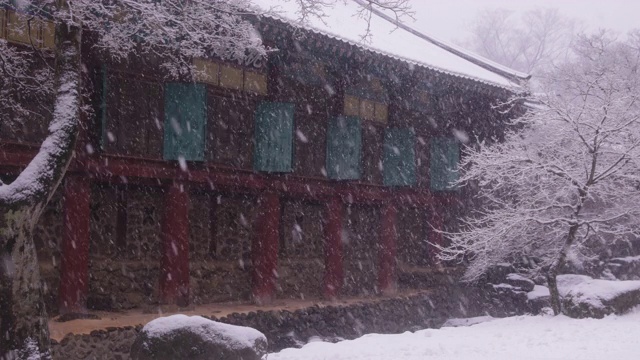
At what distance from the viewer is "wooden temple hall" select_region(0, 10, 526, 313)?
1117 centimetres

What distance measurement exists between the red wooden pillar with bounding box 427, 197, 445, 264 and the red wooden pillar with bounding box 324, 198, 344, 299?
344 cm

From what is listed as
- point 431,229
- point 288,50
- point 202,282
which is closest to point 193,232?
point 202,282

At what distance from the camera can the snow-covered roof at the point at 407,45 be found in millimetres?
14164

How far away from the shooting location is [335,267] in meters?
15.0

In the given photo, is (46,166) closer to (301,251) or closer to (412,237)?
(301,251)

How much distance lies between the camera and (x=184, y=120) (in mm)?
11930

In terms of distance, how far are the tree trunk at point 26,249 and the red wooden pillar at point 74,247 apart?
14.7 feet

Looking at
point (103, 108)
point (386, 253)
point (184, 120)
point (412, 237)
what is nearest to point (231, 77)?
point (184, 120)

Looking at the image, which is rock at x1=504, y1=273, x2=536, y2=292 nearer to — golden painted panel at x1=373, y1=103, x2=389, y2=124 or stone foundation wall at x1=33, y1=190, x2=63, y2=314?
golden painted panel at x1=373, y1=103, x2=389, y2=124

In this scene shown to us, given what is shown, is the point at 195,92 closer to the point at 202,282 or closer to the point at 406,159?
the point at 202,282

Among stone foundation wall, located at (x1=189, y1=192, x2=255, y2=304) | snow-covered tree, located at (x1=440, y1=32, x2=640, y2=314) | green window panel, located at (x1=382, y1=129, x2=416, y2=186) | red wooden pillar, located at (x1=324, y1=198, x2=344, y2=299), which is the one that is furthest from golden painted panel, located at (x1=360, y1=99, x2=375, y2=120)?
stone foundation wall, located at (x1=189, y1=192, x2=255, y2=304)

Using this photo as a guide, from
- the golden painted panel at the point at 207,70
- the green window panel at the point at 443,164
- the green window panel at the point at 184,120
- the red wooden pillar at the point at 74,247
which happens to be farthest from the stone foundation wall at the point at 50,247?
the green window panel at the point at 443,164

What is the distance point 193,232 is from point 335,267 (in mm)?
3162

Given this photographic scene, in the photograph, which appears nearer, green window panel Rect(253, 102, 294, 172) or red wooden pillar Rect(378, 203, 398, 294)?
green window panel Rect(253, 102, 294, 172)
